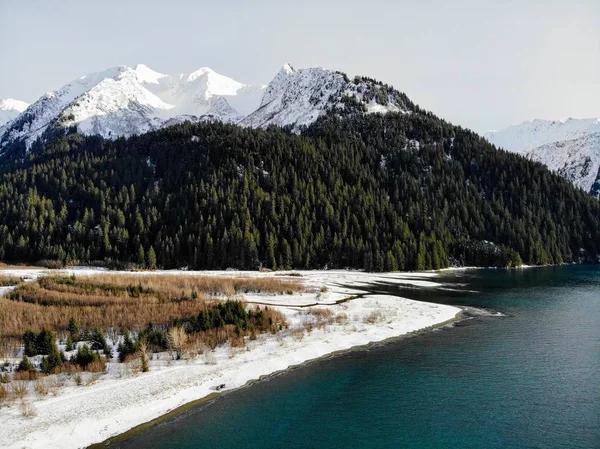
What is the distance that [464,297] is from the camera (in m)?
80.1

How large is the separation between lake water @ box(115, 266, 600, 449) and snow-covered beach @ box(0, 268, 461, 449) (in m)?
1.99

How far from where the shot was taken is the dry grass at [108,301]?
48938 millimetres

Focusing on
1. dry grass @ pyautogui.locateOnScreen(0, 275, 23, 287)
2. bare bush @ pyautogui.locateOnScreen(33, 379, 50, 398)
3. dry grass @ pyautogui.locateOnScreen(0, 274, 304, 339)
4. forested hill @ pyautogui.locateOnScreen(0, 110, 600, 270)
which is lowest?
bare bush @ pyautogui.locateOnScreen(33, 379, 50, 398)

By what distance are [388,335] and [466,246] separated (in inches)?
5347

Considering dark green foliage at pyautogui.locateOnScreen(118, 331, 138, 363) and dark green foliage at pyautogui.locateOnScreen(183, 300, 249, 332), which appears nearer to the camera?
dark green foliage at pyautogui.locateOnScreen(118, 331, 138, 363)

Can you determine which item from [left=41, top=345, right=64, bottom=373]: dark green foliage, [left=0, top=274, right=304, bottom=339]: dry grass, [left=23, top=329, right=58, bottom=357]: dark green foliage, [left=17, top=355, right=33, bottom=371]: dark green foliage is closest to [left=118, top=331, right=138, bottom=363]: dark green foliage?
[left=41, top=345, right=64, bottom=373]: dark green foliage

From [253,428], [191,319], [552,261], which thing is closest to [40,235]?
[191,319]

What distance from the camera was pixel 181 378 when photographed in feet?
109

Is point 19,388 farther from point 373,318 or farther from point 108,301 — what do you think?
point 373,318

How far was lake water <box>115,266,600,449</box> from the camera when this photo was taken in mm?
25219

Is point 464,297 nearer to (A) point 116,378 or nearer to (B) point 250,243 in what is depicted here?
(A) point 116,378

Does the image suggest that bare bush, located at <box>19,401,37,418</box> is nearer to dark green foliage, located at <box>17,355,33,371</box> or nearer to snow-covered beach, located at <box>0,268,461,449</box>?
snow-covered beach, located at <box>0,268,461,449</box>

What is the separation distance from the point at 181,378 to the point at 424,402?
57.8ft

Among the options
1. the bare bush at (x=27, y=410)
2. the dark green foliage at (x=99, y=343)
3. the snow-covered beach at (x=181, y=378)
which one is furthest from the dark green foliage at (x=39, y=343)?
the bare bush at (x=27, y=410)
